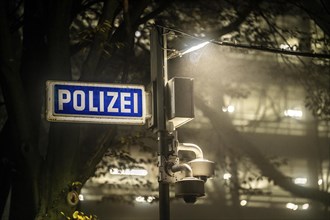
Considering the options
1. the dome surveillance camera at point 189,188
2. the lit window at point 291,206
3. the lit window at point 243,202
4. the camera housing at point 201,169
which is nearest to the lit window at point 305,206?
the lit window at point 291,206

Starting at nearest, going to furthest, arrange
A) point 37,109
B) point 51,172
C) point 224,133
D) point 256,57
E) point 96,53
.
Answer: point 51,172, point 96,53, point 37,109, point 224,133, point 256,57

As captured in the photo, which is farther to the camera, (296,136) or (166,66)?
(296,136)

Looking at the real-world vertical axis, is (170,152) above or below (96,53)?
below

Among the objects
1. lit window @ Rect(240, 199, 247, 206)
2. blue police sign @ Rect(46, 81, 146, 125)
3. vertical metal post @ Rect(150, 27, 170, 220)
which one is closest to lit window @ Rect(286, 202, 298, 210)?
lit window @ Rect(240, 199, 247, 206)

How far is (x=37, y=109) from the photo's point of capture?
1075cm

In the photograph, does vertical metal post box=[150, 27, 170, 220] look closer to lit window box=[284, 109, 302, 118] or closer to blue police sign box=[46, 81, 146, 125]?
blue police sign box=[46, 81, 146, 125]

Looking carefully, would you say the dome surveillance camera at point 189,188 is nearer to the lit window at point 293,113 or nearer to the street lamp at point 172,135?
the street lamp at point 172,135

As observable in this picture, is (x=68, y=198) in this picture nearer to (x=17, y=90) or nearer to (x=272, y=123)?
(x=17, y=90)

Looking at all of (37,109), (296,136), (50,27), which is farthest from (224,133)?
(50,27)

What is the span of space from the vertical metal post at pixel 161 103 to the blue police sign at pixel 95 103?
0.26 meters

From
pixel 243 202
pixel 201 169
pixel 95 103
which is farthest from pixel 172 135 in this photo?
pixel 243 202

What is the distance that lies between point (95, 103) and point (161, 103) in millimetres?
788

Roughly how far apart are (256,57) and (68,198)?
22.3 metres

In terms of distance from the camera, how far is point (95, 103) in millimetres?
7395
